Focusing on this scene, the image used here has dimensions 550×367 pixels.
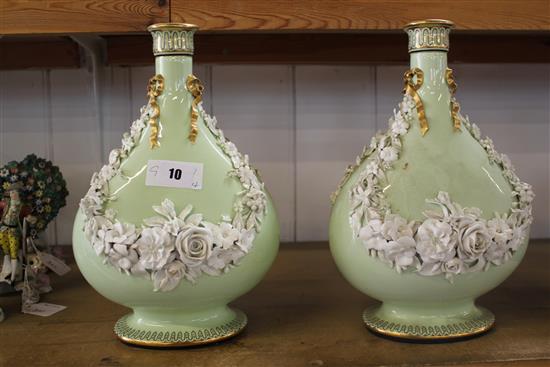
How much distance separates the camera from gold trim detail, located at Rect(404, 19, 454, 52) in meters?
0.71

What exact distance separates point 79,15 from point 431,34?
0.42m

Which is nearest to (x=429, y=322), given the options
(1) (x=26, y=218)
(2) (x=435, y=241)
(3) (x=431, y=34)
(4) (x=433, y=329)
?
(4) (x=433, y=329)

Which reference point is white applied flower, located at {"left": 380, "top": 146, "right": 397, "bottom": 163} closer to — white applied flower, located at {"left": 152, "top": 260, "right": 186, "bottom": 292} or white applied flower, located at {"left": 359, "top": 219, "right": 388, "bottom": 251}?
white applied flower, located at {"left": 359, "top": 219, "right": 388, "bottom": 251}

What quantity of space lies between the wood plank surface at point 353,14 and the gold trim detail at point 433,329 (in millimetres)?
362

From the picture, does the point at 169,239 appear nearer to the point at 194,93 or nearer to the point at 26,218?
the point at 194,93

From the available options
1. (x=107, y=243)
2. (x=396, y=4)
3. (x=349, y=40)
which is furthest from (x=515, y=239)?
(x=349, y=40)

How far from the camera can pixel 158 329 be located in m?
0.72

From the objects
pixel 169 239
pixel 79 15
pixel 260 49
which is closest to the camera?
pixel 169 239

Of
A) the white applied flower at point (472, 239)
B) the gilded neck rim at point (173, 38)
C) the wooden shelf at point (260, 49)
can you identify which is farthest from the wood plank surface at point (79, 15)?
the white applied flower at point (472, 239)

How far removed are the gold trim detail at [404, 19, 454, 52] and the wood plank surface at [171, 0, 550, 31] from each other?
11cm

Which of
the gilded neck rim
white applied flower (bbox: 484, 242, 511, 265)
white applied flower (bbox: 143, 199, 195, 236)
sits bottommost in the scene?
white applied flower (bbox: 484, 242, 511, 265)

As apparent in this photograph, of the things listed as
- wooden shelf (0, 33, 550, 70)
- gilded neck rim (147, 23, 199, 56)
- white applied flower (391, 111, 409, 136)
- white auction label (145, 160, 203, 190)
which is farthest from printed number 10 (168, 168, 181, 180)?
wooden shelf (0, 33, 550, 70)

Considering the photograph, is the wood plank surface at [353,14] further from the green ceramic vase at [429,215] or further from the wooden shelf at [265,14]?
the green ceramic vase at [429,215]

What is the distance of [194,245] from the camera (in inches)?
26.0
